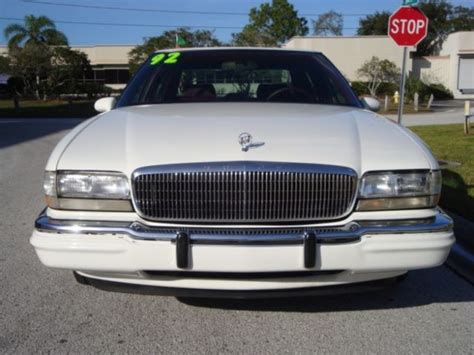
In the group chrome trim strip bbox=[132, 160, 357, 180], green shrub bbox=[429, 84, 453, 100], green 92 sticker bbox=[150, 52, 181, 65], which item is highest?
green 92 sticker bbox=[150, 52, 181, 65]

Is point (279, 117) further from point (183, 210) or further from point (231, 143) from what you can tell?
point (183, 210)

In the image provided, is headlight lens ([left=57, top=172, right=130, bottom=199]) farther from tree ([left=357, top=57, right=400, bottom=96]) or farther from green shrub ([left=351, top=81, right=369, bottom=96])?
tree ([left=357, top=57, right=400, bottom=96])

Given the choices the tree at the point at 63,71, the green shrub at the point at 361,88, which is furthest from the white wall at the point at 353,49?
the tree at the point at 63,71

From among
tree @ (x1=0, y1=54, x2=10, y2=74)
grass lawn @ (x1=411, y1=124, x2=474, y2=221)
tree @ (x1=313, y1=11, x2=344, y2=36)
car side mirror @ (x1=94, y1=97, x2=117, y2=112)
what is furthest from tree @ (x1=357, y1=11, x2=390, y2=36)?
car side mirror @ (x1=94, y1=97, x2=117, y2=112)

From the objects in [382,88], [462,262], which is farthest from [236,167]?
[382,88]

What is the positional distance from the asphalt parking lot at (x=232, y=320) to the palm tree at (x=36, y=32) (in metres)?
35.0

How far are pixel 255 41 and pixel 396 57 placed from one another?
37.4ft

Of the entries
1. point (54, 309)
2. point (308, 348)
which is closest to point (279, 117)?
point (308, 348)

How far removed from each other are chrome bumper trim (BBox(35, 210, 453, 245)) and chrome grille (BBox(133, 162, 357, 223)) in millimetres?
87

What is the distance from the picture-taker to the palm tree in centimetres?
3544

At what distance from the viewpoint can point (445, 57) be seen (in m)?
43.0

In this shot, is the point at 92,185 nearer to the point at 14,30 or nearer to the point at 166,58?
the point at 166,58

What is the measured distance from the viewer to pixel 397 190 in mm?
2963

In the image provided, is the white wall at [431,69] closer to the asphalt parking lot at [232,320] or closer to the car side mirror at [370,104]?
the car side mirror at [370,104]
